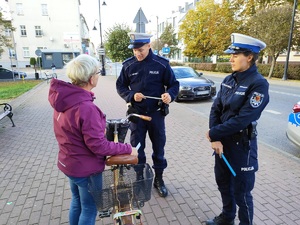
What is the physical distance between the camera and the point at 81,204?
2111mm

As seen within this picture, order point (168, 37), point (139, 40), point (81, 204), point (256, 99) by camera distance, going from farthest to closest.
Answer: point (168, 37) → point (139, 40) → point (81, 204) → point (256, 99)

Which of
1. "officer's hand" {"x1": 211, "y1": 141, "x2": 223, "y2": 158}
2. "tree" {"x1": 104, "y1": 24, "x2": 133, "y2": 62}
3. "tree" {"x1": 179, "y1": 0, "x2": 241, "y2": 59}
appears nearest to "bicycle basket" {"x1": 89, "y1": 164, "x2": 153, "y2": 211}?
"officer's hand" {"x1": 211, "y1": 141, "x2": 223, "y2": 158}

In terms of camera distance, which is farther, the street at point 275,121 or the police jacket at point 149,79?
the street at point 275,121

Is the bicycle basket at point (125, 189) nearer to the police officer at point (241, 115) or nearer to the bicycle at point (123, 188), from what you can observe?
the bicycle at point (123, 188)

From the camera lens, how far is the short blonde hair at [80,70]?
1819mm

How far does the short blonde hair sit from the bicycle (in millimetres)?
612

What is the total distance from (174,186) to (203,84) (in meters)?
7.53

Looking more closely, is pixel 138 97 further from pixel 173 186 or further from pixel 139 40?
pixel 173 186

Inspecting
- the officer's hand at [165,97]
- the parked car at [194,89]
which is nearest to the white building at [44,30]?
the parked car at [194,89]

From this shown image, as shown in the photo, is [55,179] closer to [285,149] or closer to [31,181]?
[31,181]

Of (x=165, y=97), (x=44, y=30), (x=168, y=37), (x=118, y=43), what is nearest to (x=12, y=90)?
(x=118, y=43)

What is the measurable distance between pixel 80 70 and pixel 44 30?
47309 millimetres

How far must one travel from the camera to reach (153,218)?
2.78m

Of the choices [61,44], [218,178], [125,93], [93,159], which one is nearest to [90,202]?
[93,159]
